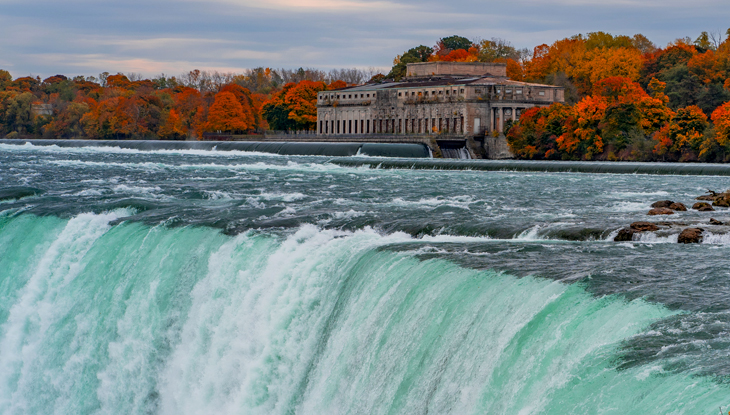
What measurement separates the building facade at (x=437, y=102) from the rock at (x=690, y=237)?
311 ft

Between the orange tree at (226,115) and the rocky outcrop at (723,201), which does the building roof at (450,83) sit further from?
the rocky outcrop at (723,201)

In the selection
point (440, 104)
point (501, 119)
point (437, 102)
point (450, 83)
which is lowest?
point (501, 119)

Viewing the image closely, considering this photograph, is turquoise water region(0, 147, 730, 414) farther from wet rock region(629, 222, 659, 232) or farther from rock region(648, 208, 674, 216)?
rock region(648, 208, 674, 216)

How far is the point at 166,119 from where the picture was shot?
178875 millimetres

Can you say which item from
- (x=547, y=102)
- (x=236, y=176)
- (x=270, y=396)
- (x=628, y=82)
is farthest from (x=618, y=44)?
(x=270, y=396)

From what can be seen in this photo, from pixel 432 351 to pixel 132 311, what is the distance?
416 inches

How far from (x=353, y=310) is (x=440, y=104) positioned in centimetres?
11665

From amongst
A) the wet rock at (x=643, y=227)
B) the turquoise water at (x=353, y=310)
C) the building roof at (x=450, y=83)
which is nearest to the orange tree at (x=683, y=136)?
the building roof at (x=450, y=83)

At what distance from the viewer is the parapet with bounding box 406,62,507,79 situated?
495ft

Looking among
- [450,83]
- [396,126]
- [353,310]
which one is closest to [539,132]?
[450,83]

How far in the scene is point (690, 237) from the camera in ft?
80.5

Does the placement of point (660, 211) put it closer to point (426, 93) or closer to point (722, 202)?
point (722, 202)

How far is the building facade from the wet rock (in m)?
93.0

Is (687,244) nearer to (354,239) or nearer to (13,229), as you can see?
(354,239)
